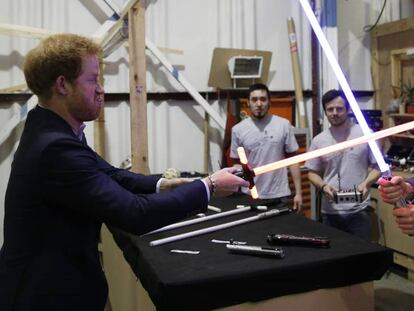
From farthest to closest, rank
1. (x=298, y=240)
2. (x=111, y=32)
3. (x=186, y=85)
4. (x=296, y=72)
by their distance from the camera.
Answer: (x=296, y=72) < (x=186, y=85) < (x=111, y=32) < (x=298, y=240)

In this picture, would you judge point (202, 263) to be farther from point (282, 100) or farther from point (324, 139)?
point (282, 100)

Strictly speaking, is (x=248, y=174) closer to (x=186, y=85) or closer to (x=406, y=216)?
(x=406, y=216)

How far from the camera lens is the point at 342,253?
1.64 meters

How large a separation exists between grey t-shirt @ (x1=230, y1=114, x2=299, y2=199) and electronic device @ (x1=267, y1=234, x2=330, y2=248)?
1559 millimetres

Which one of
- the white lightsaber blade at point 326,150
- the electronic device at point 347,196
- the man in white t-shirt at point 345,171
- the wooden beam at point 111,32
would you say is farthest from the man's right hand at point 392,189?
the wooden beam at point 111,32

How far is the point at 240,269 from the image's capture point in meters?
1.51

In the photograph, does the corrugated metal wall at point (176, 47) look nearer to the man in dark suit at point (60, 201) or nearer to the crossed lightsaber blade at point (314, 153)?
the man in dark suit at point (60, 201)

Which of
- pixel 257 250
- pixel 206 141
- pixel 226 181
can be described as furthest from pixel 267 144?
pixel 226 181

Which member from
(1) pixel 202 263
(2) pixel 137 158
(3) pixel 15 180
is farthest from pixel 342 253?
(2) pixel 137 158

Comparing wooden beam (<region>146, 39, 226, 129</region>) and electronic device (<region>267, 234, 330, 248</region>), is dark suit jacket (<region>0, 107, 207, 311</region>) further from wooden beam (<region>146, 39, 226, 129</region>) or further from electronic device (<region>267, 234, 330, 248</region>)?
wooden beam (<region>146, 39, 226, 129</region>)

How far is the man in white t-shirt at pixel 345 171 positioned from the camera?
3.00 metres

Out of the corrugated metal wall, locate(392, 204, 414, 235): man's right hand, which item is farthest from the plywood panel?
locate(392, 204, 414, 235): man's right hand

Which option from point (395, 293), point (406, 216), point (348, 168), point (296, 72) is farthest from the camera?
point (296, 72)

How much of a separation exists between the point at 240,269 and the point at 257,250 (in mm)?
174
